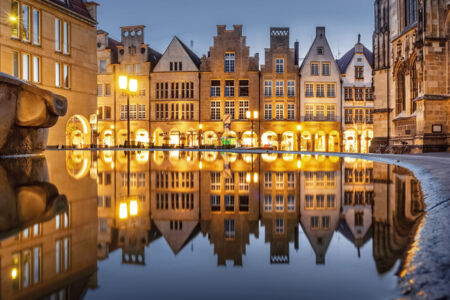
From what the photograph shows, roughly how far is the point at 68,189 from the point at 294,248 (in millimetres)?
3036

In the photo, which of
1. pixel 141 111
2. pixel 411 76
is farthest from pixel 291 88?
pixel 411 76

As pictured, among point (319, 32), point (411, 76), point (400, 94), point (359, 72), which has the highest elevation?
point (319, 32)

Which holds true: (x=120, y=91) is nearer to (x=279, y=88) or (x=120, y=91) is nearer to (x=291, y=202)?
(x=279, y=88)

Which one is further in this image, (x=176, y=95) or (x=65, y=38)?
(x=176, y=95)

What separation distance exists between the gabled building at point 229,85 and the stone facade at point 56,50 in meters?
17.4

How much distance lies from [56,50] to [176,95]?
20848 mm

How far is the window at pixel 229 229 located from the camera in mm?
2196

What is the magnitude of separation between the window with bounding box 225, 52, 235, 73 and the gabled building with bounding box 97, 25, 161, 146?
9463 mm

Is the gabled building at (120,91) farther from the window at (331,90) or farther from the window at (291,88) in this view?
the window at (331,90)

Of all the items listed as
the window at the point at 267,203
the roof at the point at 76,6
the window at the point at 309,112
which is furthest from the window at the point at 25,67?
the window at the point at 309,112

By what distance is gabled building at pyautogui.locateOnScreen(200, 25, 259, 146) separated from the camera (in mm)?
46094

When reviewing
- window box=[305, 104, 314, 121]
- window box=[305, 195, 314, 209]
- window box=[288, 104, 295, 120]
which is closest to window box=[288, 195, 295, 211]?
window box=[305, 195, 314, 209]

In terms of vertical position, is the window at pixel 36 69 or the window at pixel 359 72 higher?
the window at pixel 359 72

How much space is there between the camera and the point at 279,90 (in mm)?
46188
